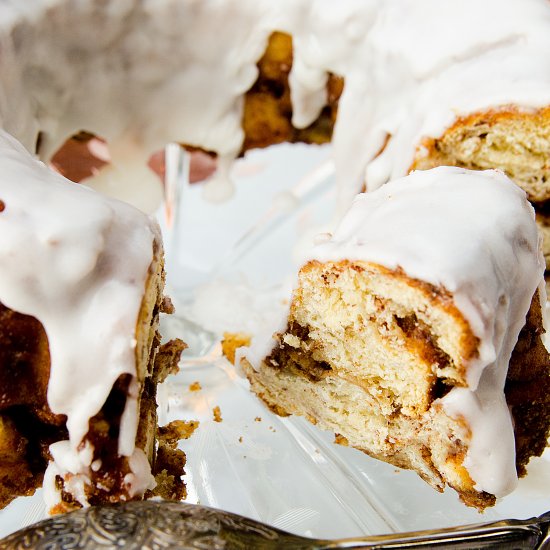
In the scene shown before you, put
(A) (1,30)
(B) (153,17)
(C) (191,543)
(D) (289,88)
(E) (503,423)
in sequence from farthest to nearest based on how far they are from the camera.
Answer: (D) (289,88) → (B) (153,17) → (A) (1,30) → (E) (503,423) → (C) (191,543)

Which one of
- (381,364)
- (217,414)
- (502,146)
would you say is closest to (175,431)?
(217,414)

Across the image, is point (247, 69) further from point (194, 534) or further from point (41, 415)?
point (194, 534)

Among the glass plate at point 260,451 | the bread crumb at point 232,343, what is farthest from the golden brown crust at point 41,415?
the bread crumb at point 232,343

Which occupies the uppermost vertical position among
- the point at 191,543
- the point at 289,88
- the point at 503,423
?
the point at 289,88

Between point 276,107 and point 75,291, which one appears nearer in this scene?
point 75,291

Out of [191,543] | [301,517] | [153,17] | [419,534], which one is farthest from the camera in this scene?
[153,17]

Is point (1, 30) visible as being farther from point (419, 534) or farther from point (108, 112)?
point (419, 534)

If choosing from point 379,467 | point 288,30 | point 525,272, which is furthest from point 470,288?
point 288,30

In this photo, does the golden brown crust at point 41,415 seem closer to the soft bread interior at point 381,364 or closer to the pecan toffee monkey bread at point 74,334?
the pecan toffee monkey bread at point 74,334

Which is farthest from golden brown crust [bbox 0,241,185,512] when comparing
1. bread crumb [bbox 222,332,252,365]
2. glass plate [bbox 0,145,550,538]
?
bread crumb [bbox 222,332,252,365]
